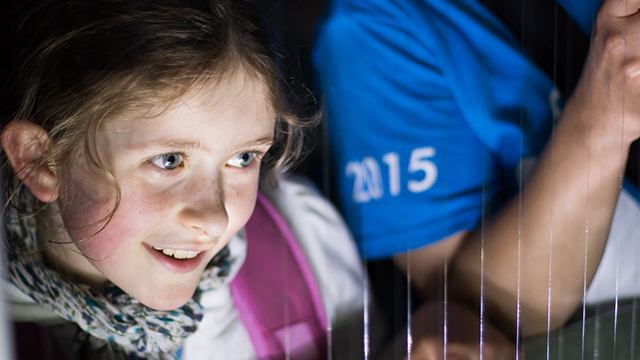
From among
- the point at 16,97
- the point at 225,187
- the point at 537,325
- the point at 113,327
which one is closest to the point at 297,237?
the point at 225,187

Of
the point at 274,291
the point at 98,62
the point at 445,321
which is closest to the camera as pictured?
the point at 98,62

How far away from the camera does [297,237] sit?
2.02ft

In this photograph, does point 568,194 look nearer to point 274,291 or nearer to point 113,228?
point 274,291

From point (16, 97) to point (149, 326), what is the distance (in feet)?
0.87

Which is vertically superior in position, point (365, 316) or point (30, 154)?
point (30, 154)

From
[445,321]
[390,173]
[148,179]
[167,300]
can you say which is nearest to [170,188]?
[148,179]

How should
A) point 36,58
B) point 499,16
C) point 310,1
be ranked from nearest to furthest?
1. point 36,58
2. point 310,1
3. point 499,16

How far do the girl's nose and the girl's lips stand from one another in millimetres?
35

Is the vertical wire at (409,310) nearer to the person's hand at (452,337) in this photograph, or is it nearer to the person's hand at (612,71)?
the person's hand at (452,337)

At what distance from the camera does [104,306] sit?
0.54 m

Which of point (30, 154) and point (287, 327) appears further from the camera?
point (287, 327)

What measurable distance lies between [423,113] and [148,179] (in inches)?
14.5

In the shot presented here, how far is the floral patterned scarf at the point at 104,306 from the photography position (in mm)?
519

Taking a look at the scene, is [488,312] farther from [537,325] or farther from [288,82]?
[288,82]
